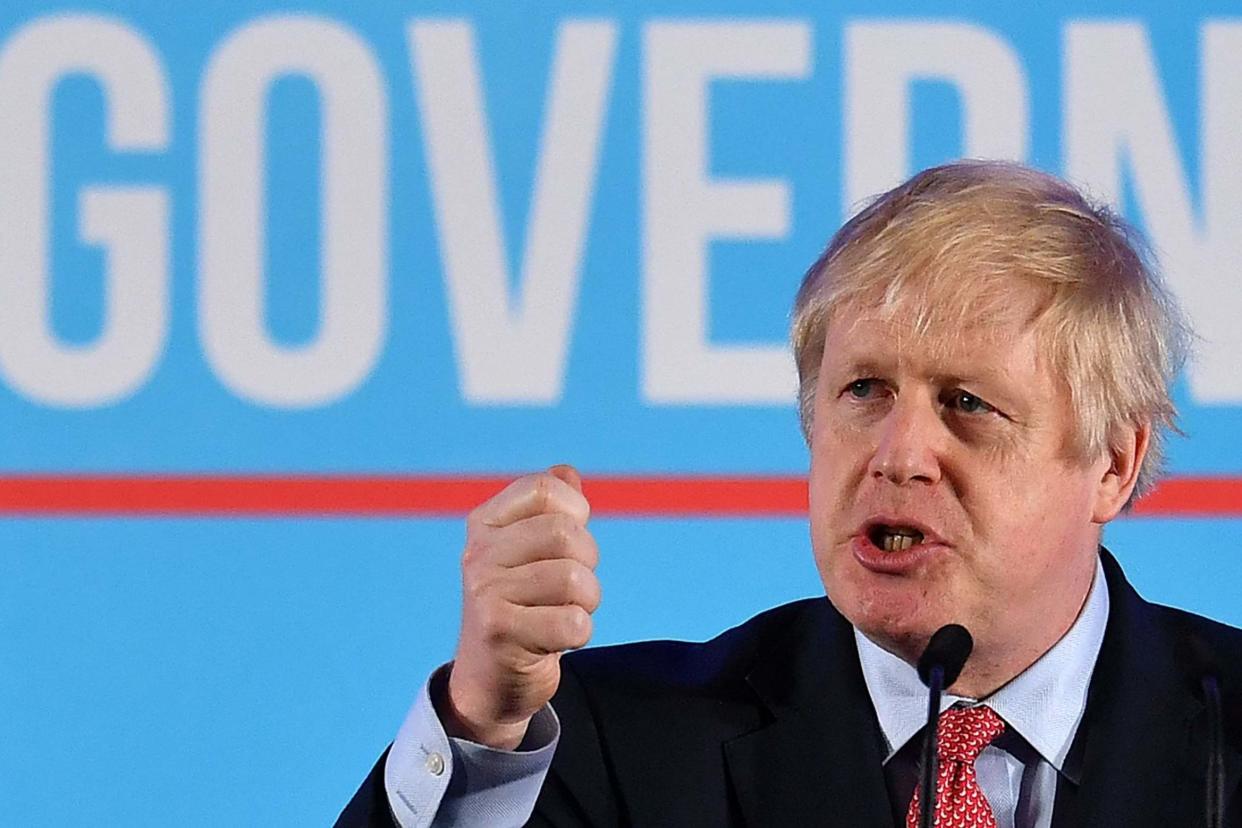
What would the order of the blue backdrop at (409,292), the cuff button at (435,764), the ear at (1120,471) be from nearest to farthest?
the cuff button at (435,764), the ear at (1120,471), the blue backdrop at (409,292)

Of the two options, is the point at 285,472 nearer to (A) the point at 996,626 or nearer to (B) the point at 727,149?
(B) the point at 727,149

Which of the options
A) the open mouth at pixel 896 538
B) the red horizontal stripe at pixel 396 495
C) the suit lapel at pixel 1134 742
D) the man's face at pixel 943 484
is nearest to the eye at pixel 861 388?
the man's face at pixel 943 484

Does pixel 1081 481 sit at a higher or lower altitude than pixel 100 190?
lower

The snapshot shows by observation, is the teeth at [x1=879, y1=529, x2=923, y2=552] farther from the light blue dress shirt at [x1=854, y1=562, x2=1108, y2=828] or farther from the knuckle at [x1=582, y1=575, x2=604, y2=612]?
the knuckle at [x1=582, y1=575, x2=604, y2=612]

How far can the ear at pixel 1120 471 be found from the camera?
5.98ft

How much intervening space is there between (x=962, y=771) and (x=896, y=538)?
0.21 m

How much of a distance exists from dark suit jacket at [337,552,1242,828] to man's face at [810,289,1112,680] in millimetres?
104

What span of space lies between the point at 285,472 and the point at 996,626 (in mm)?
931

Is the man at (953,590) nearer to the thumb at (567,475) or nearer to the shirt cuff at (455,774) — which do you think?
the shirt cuff at (455,774)

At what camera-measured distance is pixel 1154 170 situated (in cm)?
231

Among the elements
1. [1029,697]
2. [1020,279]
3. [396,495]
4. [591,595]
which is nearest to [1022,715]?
[1029,697]

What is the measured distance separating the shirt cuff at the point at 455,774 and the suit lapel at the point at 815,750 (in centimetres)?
26

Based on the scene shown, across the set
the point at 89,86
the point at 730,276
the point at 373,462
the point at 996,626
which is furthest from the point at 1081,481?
the point at 89,86

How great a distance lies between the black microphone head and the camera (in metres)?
1.46
